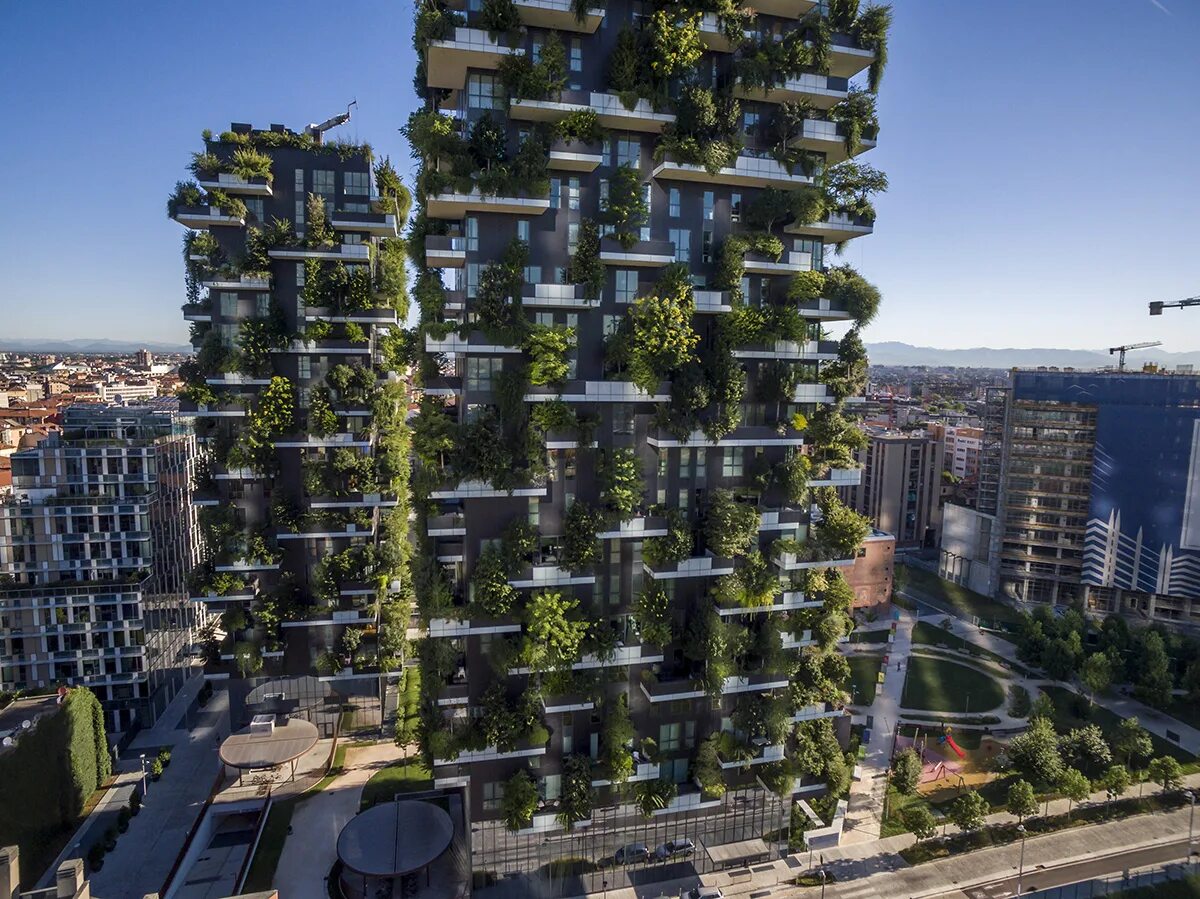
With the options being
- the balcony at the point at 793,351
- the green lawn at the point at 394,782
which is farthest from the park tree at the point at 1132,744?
the green lawn at the point at 394,782

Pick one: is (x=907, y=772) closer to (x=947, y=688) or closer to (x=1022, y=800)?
(x=1022, y=800)

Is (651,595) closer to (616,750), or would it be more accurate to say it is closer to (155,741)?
(616,750)

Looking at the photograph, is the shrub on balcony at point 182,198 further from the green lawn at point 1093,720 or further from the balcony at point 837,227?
the green lawn at point 1093,720

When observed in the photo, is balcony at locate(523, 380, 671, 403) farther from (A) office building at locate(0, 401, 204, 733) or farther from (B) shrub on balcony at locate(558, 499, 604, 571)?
(A) office building at locate(0, 401, 204, 733)

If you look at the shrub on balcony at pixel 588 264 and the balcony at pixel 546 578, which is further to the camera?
the balcony at pixel 546 578

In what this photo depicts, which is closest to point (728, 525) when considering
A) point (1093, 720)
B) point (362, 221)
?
point (362, 221)

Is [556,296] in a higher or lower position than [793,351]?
higher
